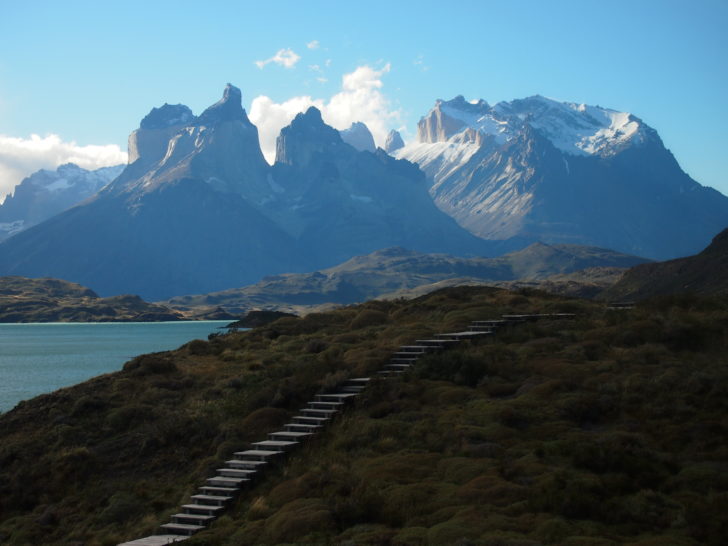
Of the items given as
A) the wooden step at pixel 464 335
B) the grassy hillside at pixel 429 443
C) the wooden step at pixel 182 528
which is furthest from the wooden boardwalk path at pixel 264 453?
the grassy hillside at pixel 429 443

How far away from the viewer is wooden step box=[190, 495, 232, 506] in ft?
72.1

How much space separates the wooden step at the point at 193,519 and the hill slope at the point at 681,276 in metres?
86.2

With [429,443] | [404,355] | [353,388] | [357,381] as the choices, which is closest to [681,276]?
[404,355]

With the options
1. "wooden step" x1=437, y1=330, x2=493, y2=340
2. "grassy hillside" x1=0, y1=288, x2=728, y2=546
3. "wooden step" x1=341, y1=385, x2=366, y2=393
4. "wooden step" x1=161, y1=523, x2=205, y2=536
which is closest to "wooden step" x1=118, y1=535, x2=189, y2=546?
"wooden step" x1=161, y1=523, x2=205, y2=536

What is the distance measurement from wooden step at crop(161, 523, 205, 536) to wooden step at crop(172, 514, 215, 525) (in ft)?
0.77

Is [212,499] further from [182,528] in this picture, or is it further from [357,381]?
[357,381]

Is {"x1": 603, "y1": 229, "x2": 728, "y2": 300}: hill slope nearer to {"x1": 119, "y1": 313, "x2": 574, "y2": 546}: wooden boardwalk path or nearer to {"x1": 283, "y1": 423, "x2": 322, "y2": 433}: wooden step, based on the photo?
{"x1": 119, "y1": 313, "x2": 574, "y2": 546}: wooden boardwalk path

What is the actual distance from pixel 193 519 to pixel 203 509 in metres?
0.44

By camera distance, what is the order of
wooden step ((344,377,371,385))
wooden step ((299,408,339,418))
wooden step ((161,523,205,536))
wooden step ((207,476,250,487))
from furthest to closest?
wooden step ((344,377,371,385)) < wooden step ((299,408,339,418)) < wooden step ((207,476,250,487)) < wooden step ((161,523,205,536))

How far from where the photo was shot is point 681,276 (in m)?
116

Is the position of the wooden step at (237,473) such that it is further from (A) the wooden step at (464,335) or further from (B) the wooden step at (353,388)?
(A) the wooden step at (464,335)

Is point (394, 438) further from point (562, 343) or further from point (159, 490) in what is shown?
point (562, 343)

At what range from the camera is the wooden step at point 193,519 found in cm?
2114

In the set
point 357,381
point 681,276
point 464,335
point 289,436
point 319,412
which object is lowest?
point 289,436
